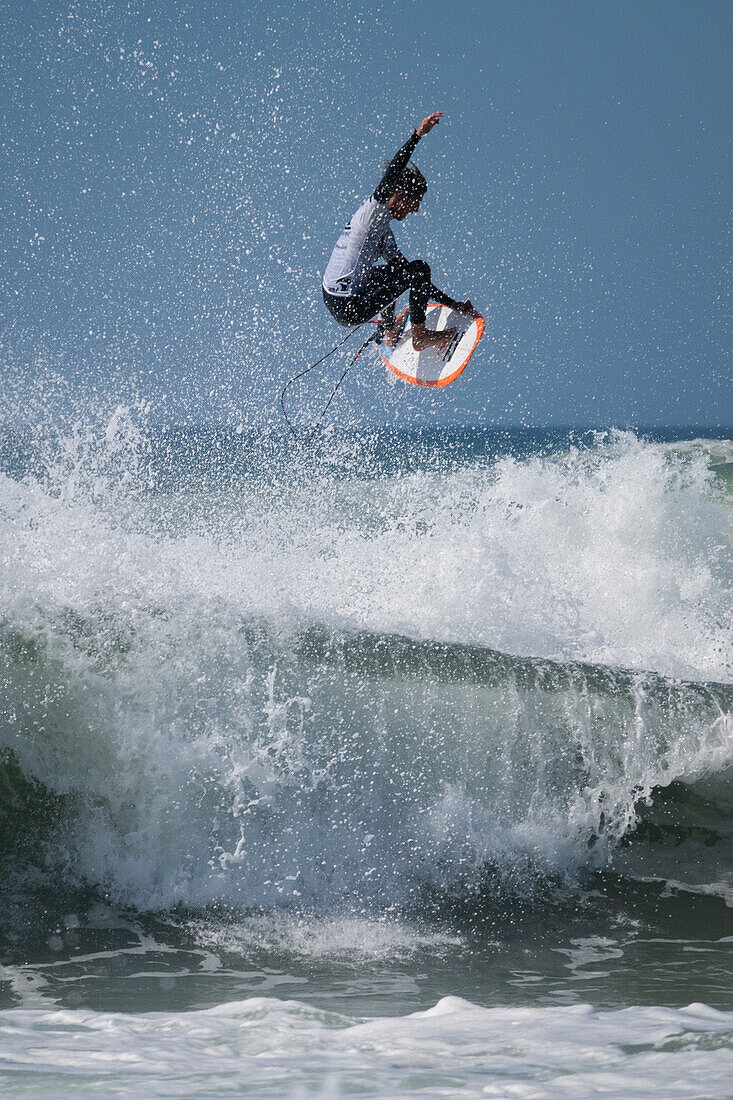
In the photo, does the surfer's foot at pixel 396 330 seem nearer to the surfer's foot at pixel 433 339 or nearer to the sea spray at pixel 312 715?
the surfer's foot at pixel 433 339

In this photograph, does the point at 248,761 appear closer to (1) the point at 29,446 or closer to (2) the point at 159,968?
(2) the point at 159,968

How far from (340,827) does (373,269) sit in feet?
9.89

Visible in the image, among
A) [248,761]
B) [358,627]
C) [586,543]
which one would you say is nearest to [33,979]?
[248,761]

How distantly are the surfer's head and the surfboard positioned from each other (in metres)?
1.11

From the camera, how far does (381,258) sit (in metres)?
4.86

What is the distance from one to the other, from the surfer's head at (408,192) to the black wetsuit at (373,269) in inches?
1.1

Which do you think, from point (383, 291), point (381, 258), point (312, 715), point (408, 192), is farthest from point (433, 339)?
point (312, 715)

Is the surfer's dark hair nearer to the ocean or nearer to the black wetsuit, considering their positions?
the black wetsuit

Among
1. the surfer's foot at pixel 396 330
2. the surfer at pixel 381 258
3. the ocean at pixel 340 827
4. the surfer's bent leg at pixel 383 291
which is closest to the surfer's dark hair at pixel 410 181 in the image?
the surfer at pixel 381 258

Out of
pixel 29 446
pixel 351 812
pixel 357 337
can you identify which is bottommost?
pixel 351 812

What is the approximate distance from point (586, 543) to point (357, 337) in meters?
4.21

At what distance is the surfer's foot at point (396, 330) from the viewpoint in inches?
224

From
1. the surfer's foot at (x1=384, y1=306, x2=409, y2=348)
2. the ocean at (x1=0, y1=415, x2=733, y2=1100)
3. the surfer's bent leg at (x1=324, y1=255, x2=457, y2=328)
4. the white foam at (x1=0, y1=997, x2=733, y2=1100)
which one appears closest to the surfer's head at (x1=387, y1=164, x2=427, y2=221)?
the surfer's bent leg at (x1=324, y1=255, x2=457, y2=328)

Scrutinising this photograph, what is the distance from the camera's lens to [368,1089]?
180cm
